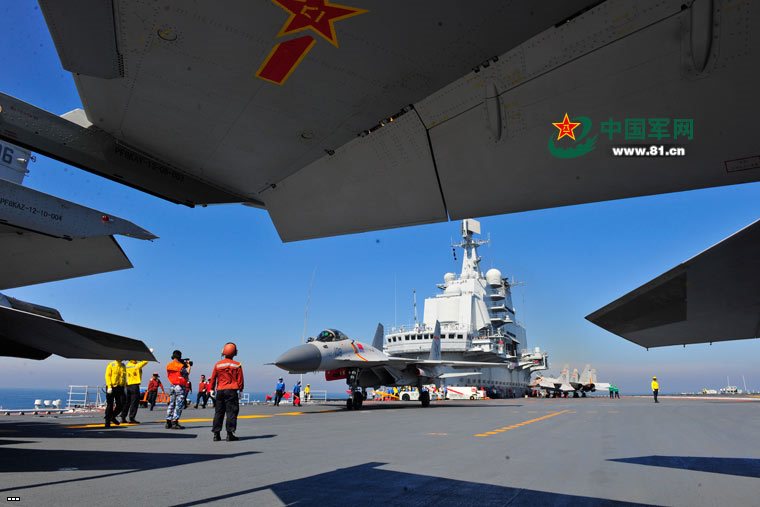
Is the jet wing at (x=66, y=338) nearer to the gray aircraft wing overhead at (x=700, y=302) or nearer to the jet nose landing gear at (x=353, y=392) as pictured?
the gray aircraft wing overhead at (x=700, y=302)

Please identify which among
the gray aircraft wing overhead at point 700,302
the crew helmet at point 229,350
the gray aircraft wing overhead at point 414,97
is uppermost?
the gray aircraft wing overhead at point 414,97

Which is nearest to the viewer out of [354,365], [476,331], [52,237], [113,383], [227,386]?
[227,386]

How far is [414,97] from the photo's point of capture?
280 cm

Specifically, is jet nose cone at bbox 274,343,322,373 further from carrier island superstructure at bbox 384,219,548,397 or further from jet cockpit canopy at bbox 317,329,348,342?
carrier island superstructure at bbox 384,219,548,397

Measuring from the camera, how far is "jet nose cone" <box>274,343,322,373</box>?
1660 cm

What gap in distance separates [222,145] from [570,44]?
2329 mm

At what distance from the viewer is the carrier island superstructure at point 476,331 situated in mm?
44875

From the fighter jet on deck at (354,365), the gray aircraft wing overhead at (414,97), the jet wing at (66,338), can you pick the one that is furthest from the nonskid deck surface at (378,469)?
the fighter jet on deck at (354,365)

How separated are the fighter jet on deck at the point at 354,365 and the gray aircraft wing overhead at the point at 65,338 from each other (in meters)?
9.74

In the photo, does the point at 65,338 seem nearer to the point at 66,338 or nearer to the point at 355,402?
the point at 66,338

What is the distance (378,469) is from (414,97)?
173 inches

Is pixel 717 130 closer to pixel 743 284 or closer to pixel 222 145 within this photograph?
pixel 743 284

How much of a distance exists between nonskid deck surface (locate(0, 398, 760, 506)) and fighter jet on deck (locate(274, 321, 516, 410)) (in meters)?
8.24

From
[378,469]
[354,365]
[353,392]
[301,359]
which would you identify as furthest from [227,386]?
[353,392]
